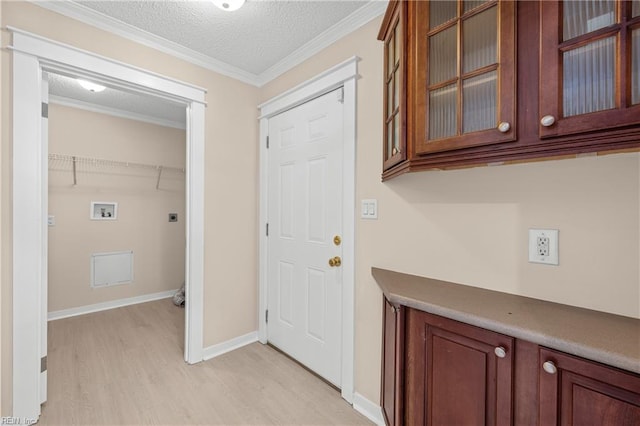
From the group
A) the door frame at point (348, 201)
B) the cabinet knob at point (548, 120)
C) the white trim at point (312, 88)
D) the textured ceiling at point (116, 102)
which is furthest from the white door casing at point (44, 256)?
the cabinet knob at point (548, 120)

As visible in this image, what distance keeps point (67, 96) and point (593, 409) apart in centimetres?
479

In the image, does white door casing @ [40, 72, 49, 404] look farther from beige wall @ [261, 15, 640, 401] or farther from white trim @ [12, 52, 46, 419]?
beige wall @ [261, 15, 640, 401]

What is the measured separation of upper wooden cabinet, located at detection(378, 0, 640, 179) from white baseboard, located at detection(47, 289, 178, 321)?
13.2 feet

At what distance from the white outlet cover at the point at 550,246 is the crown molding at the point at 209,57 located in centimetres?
152

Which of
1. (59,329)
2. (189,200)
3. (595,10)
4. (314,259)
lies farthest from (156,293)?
(595,10)

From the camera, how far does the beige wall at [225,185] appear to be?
217 centimetres

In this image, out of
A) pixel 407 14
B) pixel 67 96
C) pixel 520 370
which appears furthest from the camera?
pixel 67 96

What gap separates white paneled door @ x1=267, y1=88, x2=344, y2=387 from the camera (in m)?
2.04

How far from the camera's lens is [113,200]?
A: 11.9 ft

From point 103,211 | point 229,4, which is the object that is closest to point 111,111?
point 103,211

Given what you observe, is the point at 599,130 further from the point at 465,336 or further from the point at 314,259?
the point at 314,259

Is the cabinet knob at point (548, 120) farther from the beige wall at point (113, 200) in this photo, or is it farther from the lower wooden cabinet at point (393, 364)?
the beige wall at point (113, 200)

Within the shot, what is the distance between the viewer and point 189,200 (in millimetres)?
2318

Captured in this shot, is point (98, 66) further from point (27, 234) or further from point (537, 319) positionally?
point (537, 319)
